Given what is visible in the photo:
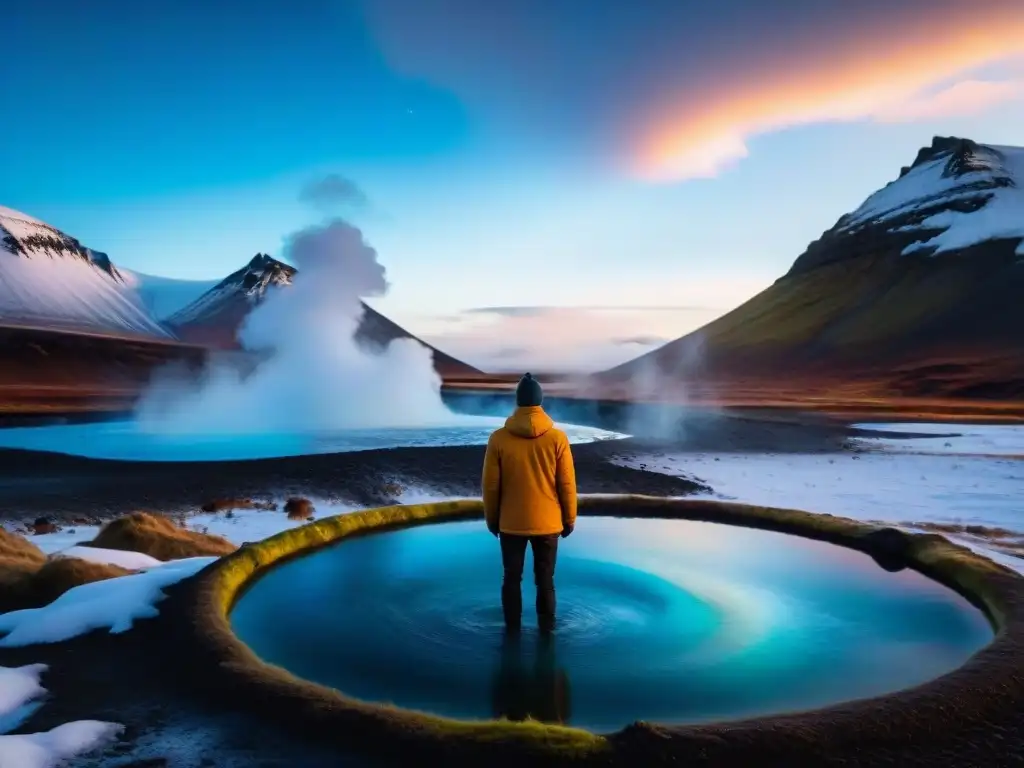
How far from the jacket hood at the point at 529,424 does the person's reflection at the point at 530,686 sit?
5.02 feet

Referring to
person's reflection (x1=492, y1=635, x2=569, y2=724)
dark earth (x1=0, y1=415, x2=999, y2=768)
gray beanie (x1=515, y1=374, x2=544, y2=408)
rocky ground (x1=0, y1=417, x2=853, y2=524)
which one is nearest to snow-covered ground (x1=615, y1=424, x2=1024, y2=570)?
dark earth (x1=0, y1=415, x2=999, y2=768)

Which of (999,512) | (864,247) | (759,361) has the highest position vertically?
(864,247)

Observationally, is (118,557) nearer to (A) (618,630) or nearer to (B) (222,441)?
(A) (618,630)

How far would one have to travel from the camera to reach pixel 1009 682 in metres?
4.06

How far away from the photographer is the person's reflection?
14.1 feet

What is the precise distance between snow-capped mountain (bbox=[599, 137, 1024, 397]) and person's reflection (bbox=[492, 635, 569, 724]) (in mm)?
82909

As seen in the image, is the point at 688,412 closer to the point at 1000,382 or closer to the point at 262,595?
the point at 262,595

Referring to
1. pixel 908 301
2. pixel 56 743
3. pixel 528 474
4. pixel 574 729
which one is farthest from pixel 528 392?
pixel 908 301

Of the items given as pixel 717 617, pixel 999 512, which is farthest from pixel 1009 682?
pixel 999 512

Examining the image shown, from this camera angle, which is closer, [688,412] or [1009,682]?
[1009,682]

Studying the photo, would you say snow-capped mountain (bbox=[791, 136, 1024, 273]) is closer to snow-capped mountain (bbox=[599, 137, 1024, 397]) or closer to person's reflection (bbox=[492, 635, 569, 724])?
snow-capped mountain (bbox=[599, 137, 1024, 397])

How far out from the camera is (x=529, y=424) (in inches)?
206

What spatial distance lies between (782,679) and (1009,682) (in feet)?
4.15

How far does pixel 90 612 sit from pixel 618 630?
154 inches
